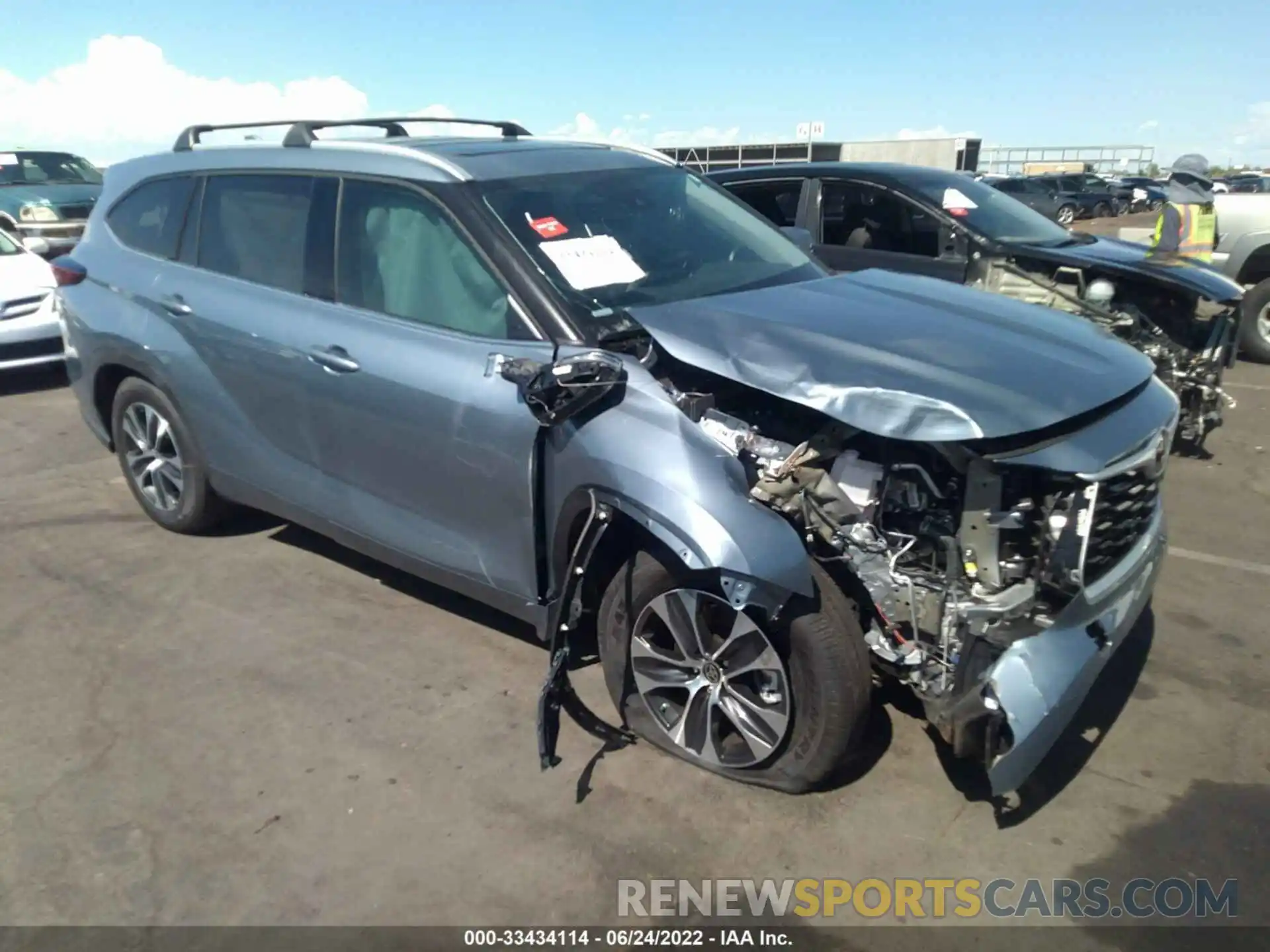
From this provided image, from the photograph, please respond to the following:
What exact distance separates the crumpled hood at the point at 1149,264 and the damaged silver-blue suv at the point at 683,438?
3294 millimetres

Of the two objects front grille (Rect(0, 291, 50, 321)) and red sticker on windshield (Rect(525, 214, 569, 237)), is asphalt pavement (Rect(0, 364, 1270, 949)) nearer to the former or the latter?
red sticker on windshield (Rect(525, 214, 569, 237))

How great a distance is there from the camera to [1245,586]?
4574 millimetres

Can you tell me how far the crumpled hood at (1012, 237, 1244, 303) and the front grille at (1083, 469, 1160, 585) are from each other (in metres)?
3.95

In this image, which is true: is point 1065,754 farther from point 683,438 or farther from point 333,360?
point 333,360

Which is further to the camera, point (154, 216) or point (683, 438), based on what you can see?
point (154, 216)

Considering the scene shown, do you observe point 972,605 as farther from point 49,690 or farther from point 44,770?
point 49,690

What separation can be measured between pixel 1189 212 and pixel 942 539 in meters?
7.96

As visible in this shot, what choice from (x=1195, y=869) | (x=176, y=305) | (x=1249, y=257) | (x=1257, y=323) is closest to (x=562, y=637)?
(x=1195, y=869)

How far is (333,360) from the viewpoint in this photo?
3.82 m

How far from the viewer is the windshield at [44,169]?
584 inches

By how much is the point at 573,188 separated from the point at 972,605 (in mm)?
2180

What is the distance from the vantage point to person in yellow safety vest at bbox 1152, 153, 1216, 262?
915cm

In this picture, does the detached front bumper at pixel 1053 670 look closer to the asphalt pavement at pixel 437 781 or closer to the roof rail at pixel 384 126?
the asphalt pavement at pixel 437 781

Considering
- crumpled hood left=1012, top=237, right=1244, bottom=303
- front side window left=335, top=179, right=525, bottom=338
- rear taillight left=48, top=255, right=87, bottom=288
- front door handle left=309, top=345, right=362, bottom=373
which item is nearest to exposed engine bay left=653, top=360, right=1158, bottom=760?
front side window left=335, top=179, right=525, bottom=338
